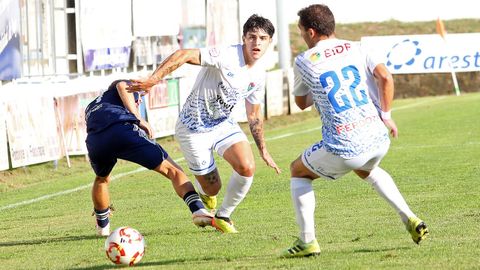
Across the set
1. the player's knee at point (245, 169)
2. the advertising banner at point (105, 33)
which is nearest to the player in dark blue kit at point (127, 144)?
the player's knee at point (245, 169)

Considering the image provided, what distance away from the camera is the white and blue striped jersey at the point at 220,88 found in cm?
1082

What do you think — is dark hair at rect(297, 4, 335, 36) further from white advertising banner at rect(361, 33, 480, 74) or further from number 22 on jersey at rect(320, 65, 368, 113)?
white advertising banner at rect(361, 33, 480, 74)

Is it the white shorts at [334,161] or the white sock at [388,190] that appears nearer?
the white shorts at [334,161]

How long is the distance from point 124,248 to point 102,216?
7.34 feet

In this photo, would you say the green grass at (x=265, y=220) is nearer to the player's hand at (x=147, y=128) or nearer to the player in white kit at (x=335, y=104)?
the player in white kit at (x=335, y=104)

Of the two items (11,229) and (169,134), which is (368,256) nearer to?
(11,229)

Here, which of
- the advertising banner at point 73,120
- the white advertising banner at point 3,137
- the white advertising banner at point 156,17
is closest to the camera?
the white advertising banner at point 3,137

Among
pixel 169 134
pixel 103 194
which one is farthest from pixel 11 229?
pixel 169 134

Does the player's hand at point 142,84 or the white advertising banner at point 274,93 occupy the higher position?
the player's hand at point 142,84

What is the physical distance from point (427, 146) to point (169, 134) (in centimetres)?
688

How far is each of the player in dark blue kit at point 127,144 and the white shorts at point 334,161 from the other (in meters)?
1.99

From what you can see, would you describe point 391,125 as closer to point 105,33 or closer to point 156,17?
point 105,33

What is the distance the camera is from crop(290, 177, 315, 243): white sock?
907 centimetres

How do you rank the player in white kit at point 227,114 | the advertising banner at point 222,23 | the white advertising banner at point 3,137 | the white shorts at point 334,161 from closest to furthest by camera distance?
the white shorts at point 334,161
the player in white kit at point 227,114
the white advertising banner at point 3,137
the advertising banner at point 222,23
